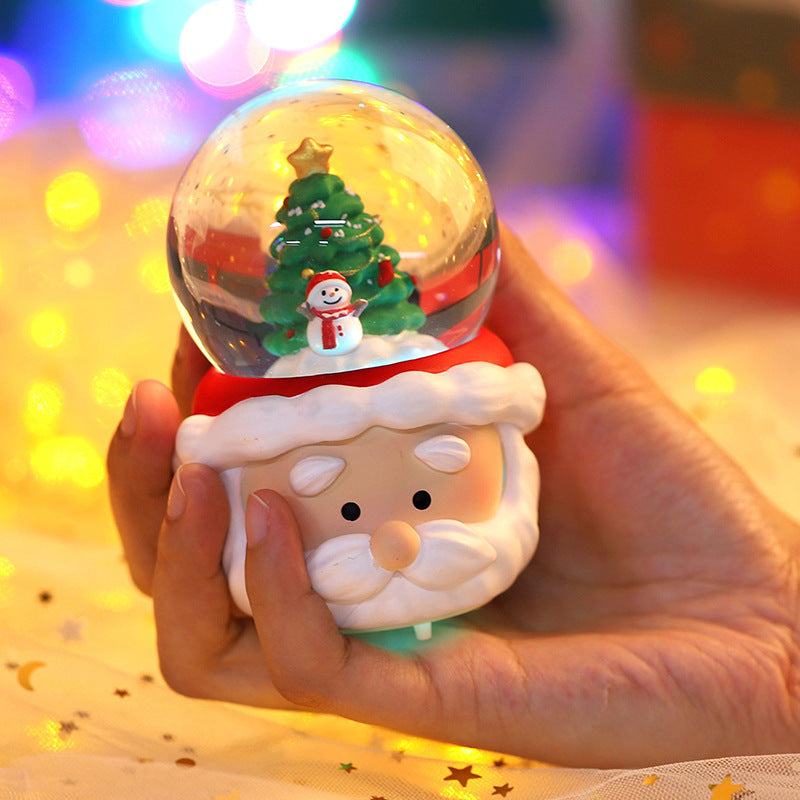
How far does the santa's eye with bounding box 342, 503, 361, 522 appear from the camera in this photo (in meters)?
0.80

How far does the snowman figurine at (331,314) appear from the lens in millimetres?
798

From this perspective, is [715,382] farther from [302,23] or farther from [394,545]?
[302,23]

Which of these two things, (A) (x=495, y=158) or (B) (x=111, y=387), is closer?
(B) (x=111, y=387)

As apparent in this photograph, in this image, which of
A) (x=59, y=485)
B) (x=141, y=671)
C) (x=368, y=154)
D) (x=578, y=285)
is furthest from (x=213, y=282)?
(x=578, y=285)

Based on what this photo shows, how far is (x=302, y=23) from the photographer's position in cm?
276

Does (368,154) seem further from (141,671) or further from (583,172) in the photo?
(583,172)

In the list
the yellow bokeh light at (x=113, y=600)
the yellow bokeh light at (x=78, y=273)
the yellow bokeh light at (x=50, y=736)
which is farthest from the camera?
the yellow bokeh light at (x=78, y=273)

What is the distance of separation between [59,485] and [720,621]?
929 mm

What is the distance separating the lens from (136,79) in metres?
2.46

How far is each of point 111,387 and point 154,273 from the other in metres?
0.30

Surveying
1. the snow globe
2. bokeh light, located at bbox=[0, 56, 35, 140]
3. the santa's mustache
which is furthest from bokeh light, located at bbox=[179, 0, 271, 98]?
the santa's mustache

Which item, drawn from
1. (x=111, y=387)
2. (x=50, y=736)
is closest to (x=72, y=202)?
(x=111, y=387)

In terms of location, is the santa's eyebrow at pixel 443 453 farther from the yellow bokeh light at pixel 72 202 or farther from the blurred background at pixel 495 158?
the yellow bokeh light at pixel 72 202

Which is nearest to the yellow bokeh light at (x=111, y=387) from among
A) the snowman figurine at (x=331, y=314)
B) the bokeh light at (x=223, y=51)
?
the snowman figurine at (x=331, y=314)
